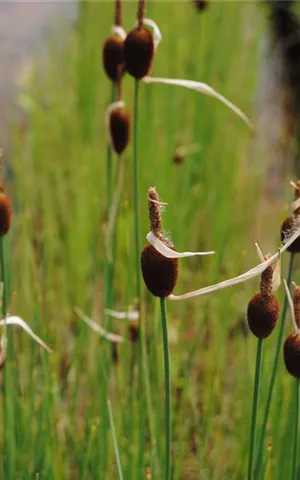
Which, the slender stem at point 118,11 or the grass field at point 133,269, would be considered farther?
the grass field at point 133,269

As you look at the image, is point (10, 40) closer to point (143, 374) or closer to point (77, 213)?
point (77, 213)

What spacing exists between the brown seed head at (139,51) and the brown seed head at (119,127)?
0.13 m

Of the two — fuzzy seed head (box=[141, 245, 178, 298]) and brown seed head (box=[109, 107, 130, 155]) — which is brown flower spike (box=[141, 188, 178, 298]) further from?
brown seed head (box=[109, 107, 130, 155])

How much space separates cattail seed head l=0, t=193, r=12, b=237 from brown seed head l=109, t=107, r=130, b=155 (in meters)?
0.21

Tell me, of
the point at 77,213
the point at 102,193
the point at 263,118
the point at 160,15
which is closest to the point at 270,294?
the point at 77,213

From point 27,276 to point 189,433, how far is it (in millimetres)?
427

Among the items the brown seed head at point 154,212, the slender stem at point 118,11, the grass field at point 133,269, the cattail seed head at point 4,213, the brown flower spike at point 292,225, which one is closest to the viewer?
the brown seed head at point 154,212

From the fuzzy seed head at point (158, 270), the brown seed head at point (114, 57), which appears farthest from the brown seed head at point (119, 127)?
the fuzzy seed head at point (158, 270)

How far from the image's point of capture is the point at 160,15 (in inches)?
109

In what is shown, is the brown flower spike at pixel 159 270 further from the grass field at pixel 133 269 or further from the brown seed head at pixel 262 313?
the grass field at pixel 133 269

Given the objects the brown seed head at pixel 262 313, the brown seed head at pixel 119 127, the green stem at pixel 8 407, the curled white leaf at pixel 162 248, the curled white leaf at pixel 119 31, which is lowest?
the green stem at pixel 8 407

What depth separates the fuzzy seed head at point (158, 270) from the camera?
0.58 meters

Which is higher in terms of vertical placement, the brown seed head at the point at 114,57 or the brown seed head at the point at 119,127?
the brown seed head at the point at 114,57

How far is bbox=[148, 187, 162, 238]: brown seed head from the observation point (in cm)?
53
